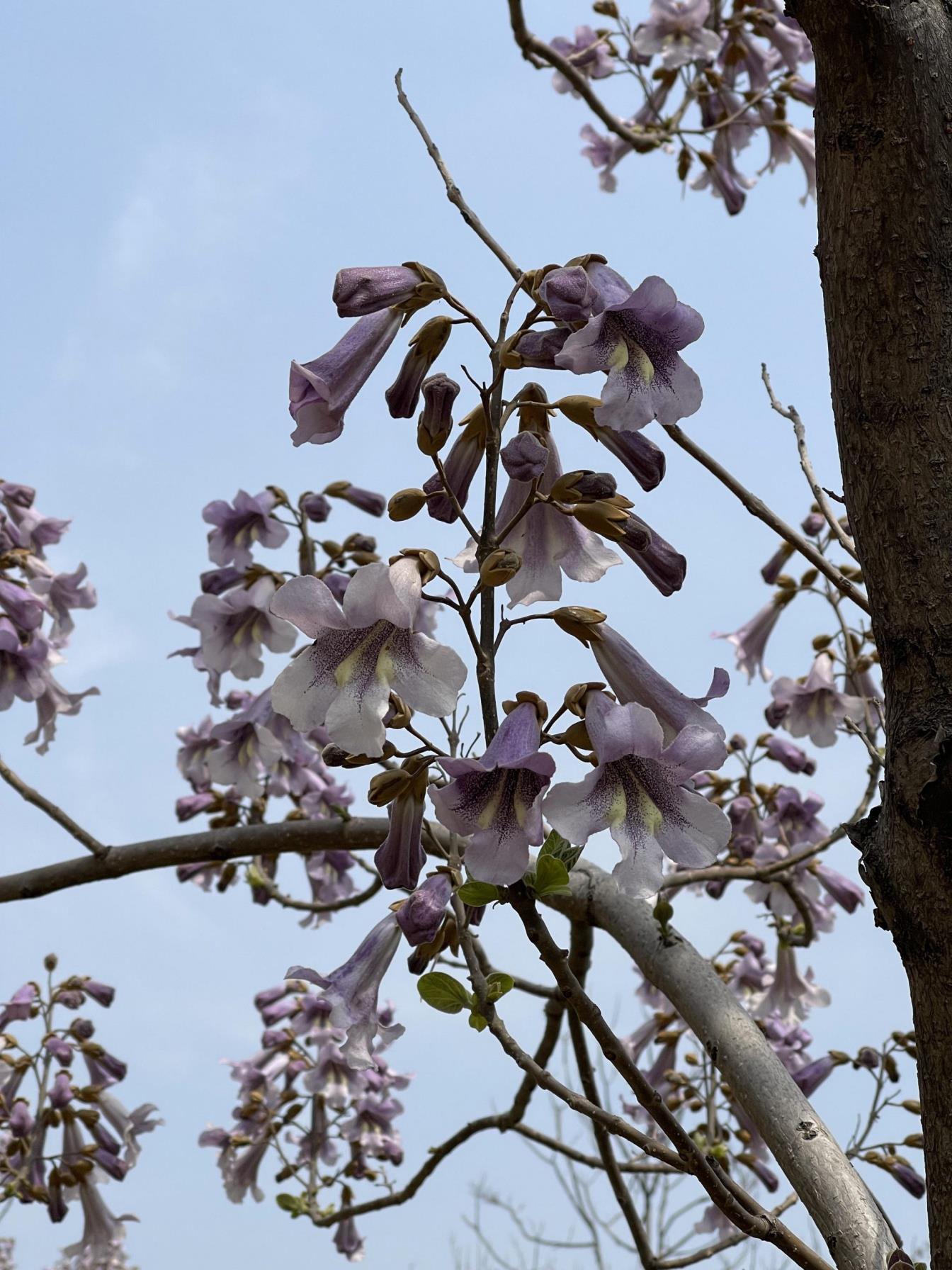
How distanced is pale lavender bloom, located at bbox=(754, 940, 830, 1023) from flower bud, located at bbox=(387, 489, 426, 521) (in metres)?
3.70

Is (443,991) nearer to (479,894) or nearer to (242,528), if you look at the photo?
(479,894)

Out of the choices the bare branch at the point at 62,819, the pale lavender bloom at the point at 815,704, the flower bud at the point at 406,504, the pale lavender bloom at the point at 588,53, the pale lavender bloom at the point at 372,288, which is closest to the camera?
the flower bud at the point at 406,504

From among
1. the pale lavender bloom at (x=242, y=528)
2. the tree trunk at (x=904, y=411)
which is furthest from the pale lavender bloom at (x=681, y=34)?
the tree trunk at (x=904, y=411)

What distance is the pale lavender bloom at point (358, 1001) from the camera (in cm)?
204

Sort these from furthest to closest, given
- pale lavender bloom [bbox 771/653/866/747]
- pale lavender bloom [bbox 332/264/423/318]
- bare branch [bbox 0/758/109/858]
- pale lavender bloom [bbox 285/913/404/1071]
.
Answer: pale lavender bloom [bbox 771/653/866/747] → bare branch [bbox 0/758/109/858] → pale lavender bloom [bbox 285/913/404/1071] → pale lavender bloom [bbox 332/264/423/318]

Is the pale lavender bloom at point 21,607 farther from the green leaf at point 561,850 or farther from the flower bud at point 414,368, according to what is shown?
the green leaf at point 561,850

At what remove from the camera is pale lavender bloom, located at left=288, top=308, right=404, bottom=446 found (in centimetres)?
183

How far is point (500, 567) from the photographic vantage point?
1.52 m

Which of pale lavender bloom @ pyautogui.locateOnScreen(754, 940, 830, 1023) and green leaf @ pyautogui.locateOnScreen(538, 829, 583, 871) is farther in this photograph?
pale lavender bloom @ pyautogui.locateOnScreen(754, 940, 830, 1023)

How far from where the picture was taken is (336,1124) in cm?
561

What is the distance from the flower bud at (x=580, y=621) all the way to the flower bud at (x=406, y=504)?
247mm

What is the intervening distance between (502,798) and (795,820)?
3686 millimetres

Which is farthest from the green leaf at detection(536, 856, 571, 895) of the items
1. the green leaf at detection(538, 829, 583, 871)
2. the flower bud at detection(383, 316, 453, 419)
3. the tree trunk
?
the flower bud at detection(383, 316, 453, 419)

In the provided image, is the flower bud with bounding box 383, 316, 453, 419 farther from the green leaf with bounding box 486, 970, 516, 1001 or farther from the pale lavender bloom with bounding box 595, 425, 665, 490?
the green leaf with bounding box 486, 970, 516, 1001
